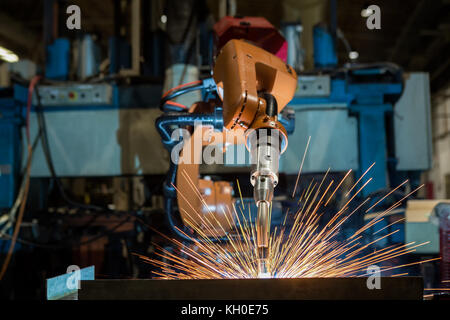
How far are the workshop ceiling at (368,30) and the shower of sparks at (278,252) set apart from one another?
520 centimetres

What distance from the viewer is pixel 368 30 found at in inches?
295

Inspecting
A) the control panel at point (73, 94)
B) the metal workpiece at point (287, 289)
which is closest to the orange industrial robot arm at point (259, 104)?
the metal workpiece at point (287, 289)

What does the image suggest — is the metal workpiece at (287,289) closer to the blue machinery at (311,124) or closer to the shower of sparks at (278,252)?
the shower of sparks at (278,252)

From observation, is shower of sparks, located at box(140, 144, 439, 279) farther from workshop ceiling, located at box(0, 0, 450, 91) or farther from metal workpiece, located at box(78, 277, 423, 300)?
workshop ceiling, located at box(0, 0, 450, 91)

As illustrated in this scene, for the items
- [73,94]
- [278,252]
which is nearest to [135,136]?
[73,94]

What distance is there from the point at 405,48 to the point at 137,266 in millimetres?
8109

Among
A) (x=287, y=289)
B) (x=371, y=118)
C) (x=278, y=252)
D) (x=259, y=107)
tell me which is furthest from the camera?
(x=371, y=118)

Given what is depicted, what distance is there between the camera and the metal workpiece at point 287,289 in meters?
0.76

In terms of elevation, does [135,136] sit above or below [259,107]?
above

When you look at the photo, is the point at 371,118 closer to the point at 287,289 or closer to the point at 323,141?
the point at 323,141

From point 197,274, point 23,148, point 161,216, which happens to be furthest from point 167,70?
point 197,274

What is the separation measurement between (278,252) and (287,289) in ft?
2.33

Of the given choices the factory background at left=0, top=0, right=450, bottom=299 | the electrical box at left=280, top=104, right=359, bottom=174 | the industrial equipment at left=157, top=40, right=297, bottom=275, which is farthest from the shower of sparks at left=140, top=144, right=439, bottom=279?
the electrical box at left=280, top=104, right=359, bottom=174
